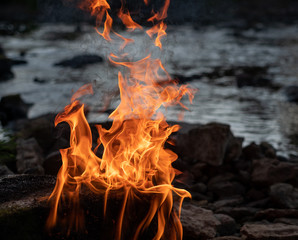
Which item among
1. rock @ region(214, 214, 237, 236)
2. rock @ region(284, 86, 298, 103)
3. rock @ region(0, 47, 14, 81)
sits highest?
rock @ region(214, 214, 237, 236)

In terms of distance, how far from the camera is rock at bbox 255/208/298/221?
6191 mm

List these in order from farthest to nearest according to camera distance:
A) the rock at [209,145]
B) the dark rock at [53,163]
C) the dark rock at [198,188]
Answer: the rock at [209,145] < the dark rock at [198,188] < the dark rock at [53,163]

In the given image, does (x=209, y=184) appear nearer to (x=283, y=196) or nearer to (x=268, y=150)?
(x=283, y=196)

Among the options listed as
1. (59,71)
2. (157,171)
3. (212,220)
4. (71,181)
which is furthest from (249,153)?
(59,71)

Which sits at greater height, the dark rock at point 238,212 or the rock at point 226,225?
the rock at point 226,225

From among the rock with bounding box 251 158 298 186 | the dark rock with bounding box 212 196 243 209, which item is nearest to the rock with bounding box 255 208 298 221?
the dark rock with bounding box 212 196 243 209

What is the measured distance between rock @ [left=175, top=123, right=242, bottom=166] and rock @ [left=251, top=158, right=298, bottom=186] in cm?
86

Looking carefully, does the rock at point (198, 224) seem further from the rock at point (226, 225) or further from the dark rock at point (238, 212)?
the dark rock at point (238, 212)

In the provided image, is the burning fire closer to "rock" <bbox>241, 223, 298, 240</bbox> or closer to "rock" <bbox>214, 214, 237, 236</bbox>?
"rock" <bbox>241, 223, 298, 240</bbox>

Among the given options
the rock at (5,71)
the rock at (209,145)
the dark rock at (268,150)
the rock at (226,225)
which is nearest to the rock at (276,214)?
the rock at (226,225)

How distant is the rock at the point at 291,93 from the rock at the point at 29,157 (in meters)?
10.7

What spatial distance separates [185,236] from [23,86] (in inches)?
634

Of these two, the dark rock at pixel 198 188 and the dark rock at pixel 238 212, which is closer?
the dark rock at pixel 238 212

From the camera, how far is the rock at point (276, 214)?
6.19m
